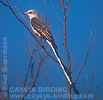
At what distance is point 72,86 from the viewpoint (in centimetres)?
142

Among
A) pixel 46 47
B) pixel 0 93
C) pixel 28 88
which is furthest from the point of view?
pixel 46 47

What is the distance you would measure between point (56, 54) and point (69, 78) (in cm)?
28

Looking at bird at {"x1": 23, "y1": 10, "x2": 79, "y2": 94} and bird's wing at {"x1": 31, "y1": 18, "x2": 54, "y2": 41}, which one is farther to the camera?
bird's wing at {"x1": 31, "y1": 18, "x2": 54, "y2": 41}

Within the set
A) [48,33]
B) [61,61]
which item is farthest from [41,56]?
[48,33]

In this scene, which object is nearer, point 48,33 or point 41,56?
point 41,56

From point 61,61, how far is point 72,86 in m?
0.26

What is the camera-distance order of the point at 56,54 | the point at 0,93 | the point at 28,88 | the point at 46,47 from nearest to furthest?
the point at 0,93, the point at 28,88, the point at 46,47, the point at 56,54

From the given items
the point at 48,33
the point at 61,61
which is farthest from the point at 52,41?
the point at 61,61

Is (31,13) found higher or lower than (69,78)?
higher

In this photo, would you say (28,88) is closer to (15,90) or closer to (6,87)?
(6,87)

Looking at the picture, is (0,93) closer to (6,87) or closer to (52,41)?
(6,87)

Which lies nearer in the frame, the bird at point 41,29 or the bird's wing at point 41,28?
the bird at point 41,29

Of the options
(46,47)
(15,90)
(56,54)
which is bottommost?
(15,90)

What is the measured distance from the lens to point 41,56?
141 cm
